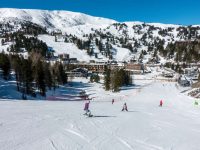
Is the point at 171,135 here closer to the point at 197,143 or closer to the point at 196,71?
the point at 197,143

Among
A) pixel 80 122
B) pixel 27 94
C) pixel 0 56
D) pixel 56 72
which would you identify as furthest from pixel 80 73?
pixel 80 122

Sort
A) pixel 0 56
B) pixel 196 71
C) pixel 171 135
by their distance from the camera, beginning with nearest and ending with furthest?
pixel 171 135, pixel 0 56, pixel 196 71

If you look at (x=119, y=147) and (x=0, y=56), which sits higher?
(x=0, y=56)

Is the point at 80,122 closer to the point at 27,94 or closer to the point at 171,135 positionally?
the point at 171,135

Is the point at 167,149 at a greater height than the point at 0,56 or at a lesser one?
lesser

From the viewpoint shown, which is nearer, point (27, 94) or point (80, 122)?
point (80, 122)

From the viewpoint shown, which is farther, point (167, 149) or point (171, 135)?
point (171, 135)

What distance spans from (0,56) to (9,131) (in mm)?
80106

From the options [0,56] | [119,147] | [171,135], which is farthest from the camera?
[0,56]

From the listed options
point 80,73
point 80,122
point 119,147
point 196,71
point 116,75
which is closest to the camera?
point 119,147

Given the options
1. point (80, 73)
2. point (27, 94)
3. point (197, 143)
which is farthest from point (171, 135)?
point (80, 73)

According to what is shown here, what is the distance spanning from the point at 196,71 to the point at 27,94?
147 meters

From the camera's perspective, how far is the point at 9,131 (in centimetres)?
2206

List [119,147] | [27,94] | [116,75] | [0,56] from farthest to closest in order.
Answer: [116,75]
[0,56]
[27,94]
[119,147]
